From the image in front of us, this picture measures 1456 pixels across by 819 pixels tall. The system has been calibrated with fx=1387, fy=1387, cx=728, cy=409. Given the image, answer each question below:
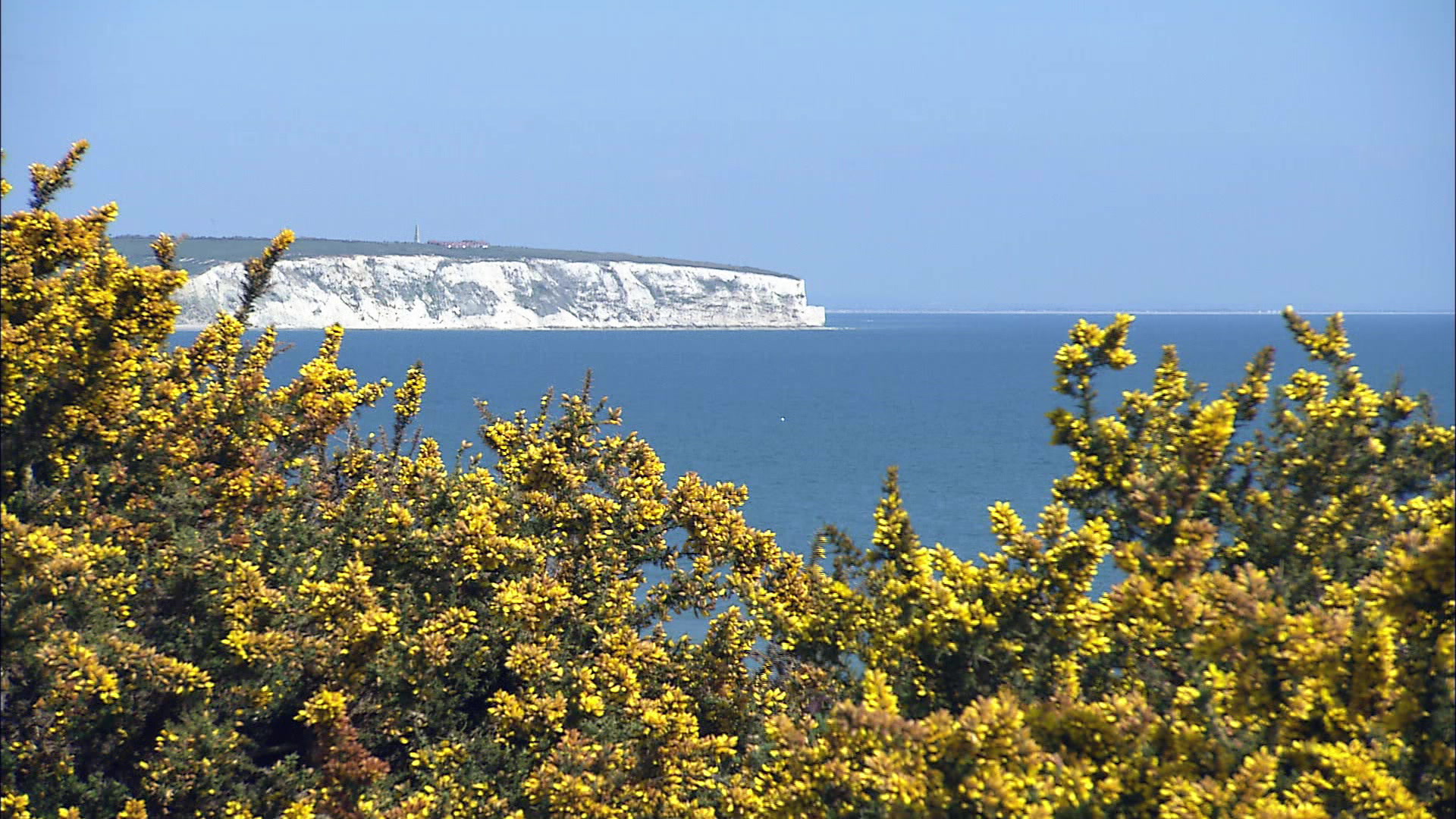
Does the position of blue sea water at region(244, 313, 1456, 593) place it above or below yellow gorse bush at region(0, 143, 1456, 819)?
below

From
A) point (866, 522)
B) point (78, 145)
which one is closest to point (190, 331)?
point (866, 522)

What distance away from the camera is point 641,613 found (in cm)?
1116

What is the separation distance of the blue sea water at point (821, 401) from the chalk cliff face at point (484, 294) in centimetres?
414

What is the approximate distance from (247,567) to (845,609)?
4307 mm

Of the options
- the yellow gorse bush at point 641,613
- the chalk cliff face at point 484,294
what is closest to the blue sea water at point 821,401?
the yellow gorse bush at point 641,613

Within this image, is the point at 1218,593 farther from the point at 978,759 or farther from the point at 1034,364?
the point at 1034,364

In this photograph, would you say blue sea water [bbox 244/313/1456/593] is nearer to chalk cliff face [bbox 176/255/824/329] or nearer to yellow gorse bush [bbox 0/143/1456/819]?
yellow gorse bush [bbox 0/143/1456/819]

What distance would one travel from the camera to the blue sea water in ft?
156

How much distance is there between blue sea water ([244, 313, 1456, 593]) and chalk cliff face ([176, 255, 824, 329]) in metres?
4.14

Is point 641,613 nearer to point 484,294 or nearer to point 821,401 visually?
point 821,401

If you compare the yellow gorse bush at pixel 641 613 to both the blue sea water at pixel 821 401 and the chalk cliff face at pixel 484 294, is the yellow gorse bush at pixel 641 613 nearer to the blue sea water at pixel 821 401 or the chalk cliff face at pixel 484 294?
the blue sea water at pixel 821 401

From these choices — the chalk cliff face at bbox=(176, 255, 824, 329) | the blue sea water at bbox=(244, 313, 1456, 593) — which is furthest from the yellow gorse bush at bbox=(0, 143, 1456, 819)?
the chalk cliff face at bbox=(176, 255, 824, 329)

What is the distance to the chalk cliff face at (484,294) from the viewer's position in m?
154

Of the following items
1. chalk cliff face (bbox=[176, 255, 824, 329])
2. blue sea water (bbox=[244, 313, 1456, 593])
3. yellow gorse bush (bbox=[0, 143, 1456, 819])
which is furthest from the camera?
chalk cliff face (bbox=[176, 255, 824, 329])
